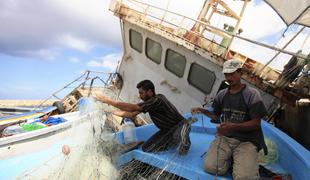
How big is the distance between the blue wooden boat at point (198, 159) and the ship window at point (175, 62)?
3917 millimetres

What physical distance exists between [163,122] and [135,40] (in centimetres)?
675

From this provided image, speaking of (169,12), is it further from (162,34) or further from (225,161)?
(225,161)

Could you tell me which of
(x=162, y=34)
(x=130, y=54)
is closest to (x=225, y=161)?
(x=162, y=34)

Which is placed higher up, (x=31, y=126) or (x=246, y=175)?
(x=246, y=175)

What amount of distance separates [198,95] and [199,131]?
10.2ft

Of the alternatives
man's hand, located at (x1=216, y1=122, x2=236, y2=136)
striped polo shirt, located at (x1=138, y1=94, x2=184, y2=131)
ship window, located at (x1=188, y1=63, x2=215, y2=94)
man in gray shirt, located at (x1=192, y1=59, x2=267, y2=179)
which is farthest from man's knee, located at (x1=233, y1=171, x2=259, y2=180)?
ship window, located at (x1=188, y1=63, x2=215, y2=94)

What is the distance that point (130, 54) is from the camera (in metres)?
11.3

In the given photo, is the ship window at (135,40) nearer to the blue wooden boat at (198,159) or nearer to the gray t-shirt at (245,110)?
the blue wooden boat at (198,159)

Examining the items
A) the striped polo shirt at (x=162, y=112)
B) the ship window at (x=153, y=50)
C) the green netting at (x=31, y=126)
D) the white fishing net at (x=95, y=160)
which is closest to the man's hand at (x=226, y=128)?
the white fishing net at (x=95, y=160)

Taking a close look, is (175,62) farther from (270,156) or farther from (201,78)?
(270,156)

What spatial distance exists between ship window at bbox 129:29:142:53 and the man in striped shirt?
6368 mm

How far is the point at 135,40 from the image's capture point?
1083cm

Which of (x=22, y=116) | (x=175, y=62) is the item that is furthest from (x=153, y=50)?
(x=22, y=116)

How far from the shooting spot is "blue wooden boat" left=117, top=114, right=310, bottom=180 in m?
3.83
